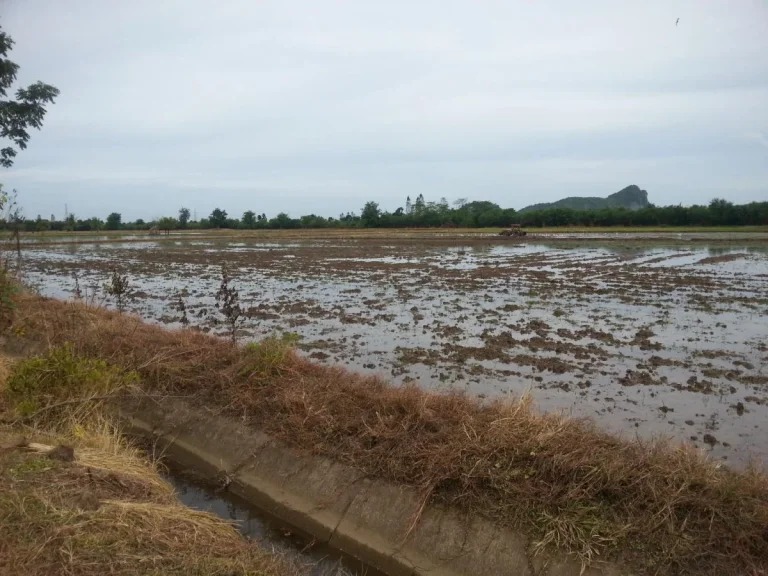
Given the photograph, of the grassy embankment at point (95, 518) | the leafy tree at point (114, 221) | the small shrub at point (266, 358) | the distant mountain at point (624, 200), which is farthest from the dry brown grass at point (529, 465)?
the distant mountain at point (624, 200)

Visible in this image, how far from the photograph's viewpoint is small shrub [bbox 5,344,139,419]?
19.5ft

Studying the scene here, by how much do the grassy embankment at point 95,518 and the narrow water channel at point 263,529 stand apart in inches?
15.3

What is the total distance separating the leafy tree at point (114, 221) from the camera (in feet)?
311

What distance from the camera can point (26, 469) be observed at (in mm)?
4051

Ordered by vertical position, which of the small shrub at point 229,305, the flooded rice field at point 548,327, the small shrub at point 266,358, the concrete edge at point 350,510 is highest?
the small shrub at point 229,305

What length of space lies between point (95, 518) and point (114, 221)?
106 meters

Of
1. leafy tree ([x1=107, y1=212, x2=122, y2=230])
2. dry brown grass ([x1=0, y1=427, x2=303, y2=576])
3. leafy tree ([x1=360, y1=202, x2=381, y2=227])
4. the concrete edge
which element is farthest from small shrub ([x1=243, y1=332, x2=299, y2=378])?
leafy tree ([x1=107, y1=212, x2=122, y2=230])

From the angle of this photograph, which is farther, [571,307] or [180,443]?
[571,307]

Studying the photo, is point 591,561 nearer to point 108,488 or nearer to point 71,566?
point 71,566

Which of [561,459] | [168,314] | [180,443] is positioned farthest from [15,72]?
[561,459]

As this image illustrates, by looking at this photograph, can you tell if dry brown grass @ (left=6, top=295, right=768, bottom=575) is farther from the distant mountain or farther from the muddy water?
the distant mountain

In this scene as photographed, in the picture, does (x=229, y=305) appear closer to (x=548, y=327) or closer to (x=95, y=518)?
(x=95, y=518)

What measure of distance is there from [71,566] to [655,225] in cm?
6843

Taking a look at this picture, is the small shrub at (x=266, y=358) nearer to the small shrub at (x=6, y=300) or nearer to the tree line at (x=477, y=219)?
the small shrub at (x=6, y=300)
